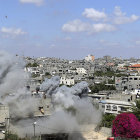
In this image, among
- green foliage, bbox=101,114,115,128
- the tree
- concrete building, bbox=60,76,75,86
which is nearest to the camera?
the tree

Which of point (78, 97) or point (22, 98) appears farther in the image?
point (78, 97)

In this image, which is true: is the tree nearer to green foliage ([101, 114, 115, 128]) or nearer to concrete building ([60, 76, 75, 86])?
green foliage ([101, 114, 115, 128])

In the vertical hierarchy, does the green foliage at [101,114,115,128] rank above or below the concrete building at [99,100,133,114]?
below

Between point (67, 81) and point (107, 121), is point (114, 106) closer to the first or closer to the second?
point (107, 121)

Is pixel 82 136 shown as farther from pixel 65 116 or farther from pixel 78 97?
pixel 78 97

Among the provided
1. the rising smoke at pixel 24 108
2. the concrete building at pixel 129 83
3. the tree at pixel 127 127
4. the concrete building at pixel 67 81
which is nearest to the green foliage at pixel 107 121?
the rising smoke at pixel 24 108

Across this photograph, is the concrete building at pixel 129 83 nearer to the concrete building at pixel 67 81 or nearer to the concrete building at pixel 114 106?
the concrete building at pixel 67 81

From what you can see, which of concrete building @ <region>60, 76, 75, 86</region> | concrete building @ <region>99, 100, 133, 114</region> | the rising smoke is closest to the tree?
the rising smoke

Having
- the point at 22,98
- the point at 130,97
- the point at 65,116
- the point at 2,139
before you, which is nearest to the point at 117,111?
the point at 130,97

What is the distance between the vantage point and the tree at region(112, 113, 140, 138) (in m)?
17.0

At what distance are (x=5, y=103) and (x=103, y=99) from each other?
12.0 m

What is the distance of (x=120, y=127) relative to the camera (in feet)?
56.6

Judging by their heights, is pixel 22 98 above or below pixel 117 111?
above

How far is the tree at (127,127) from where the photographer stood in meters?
17.0
